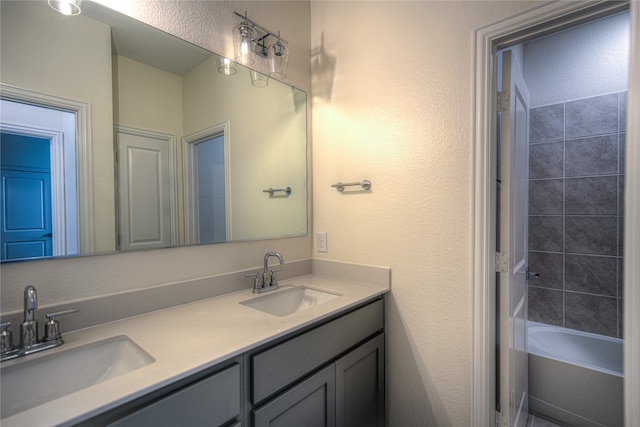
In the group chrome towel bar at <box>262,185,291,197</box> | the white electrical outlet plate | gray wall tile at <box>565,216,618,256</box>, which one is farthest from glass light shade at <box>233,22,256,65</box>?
gray wall tile at <box>565,216,618,256</box>

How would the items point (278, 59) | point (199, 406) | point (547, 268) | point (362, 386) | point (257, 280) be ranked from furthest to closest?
point (547, 268) < point (278, 59) < point (257, 280) < point (362, 386) < point (199, 406)

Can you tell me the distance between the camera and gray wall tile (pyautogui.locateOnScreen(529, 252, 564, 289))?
2318 millimetres

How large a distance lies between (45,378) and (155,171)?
28.7 inches

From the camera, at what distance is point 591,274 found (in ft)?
7.18

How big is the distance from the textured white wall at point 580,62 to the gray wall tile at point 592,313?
150 centimetres

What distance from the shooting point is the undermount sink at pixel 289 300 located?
54.5 inches

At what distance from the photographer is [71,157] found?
3.21ft

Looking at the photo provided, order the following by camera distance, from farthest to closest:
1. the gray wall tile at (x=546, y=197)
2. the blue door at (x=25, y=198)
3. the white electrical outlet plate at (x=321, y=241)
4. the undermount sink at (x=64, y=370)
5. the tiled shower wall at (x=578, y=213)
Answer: the gray wall tile at (x=546, y=197), the tiled shower wall at (x=578, y=213), the white electrical outlet plate at (x=321, y=241), the blue door at (x=25, y=198), the undermount sink at (x=64, y=370)

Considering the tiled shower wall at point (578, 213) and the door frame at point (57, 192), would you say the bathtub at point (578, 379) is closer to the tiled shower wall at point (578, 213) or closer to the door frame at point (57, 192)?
the tiled shower wall at point (578, 213)

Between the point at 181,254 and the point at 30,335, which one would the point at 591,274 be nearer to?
the point at 181,254

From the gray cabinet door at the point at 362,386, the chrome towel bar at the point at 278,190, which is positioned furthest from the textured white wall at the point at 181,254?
the gray cabinet door at the point at 362,386

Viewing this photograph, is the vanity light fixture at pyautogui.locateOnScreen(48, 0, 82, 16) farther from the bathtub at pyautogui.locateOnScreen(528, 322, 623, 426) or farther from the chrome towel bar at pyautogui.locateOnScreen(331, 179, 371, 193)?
the bathtub at pyautogui.locateOnScreen(528, 322, 623, 426)

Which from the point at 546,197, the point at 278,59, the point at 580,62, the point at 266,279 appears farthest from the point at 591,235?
the point at 278,59

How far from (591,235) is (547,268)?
38 cm
